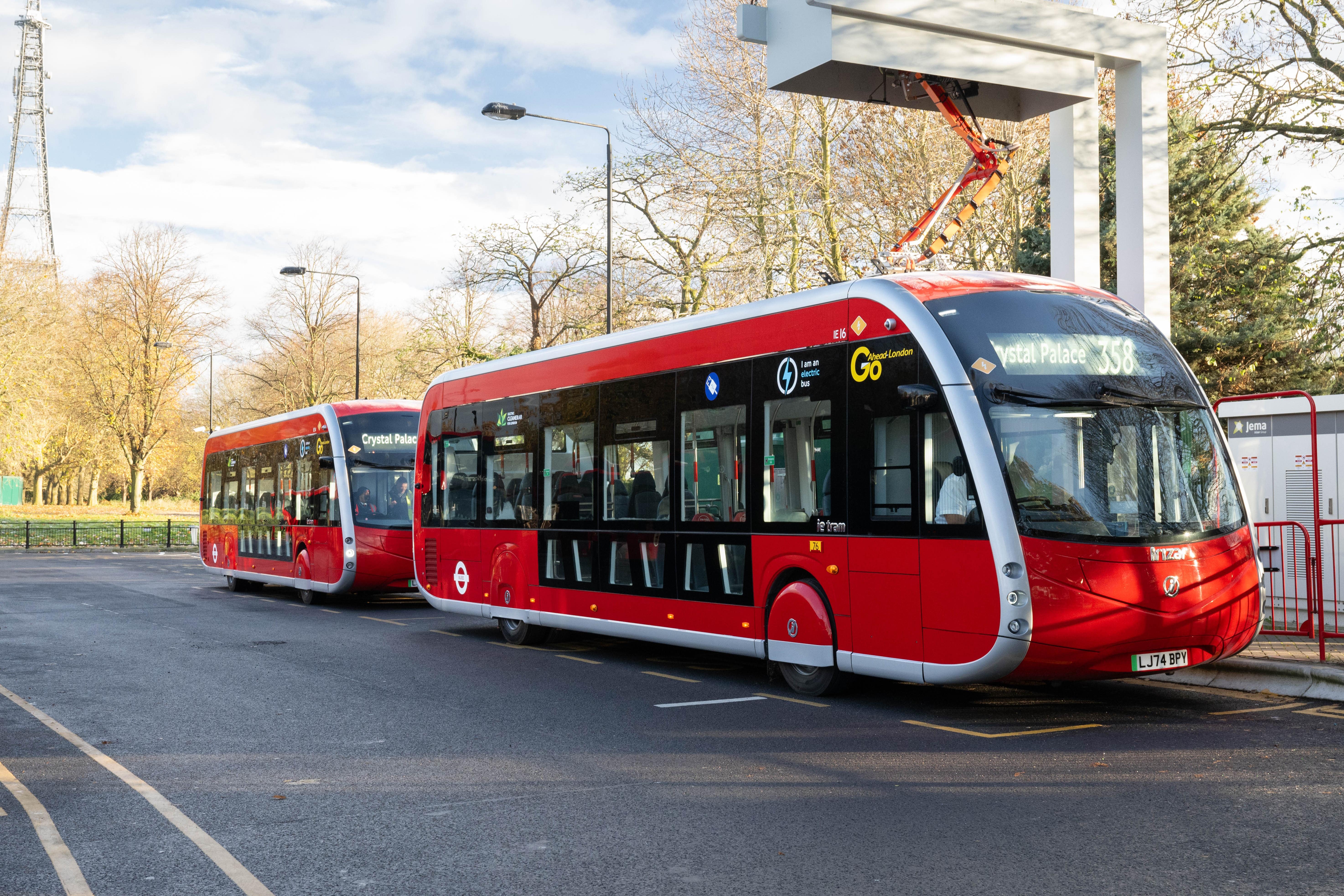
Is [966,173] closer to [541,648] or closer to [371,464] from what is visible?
[541,648]

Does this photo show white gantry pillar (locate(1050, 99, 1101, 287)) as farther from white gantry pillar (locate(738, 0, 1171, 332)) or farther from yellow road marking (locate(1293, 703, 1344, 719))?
yellow road marking (locate(1293, 703, 1344, 719))

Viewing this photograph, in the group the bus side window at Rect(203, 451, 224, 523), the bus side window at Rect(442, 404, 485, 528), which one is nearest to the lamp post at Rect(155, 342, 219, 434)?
the bus side window at Rect(203, 451, 224, 523)

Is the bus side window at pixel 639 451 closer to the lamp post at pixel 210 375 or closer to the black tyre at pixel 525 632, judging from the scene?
the black tyre at pixel 525 632

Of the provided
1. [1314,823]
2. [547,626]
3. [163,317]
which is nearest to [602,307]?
[547,626]

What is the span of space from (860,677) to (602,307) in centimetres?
2368

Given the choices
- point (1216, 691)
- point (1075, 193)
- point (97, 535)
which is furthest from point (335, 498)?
point (97, 535)

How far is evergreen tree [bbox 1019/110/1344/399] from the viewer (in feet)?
82.3

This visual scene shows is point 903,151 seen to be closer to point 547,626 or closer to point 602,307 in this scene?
point 602,307

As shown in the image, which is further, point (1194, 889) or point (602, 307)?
point (602, 307)

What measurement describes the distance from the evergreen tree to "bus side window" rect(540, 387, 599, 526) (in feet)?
48.1

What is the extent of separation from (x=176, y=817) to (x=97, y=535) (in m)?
47.2

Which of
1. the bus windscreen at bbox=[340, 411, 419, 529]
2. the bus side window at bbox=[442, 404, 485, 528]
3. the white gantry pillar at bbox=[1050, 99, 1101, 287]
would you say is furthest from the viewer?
the bus windscreen at bbox=[340, 411, 419, 529]

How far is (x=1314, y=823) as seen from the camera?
576cm

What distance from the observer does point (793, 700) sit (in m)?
9.97
